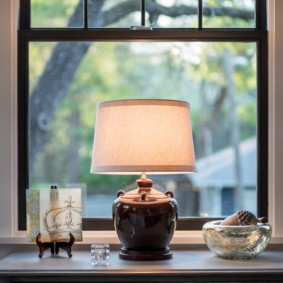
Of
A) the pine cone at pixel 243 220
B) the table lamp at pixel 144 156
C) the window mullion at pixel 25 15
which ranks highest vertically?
the window mullion at pixel 25 15

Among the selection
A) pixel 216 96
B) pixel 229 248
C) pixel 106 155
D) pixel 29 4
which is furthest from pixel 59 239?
pixel 216 96

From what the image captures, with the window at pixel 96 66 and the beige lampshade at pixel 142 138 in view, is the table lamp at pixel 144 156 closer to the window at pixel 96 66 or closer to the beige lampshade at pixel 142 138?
the beige lampshade at pixel 142 138

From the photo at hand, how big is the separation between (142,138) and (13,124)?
0.81 metres

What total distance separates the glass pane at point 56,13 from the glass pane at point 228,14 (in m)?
0.67

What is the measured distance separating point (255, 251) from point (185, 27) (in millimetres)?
1242

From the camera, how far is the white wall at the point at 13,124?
3.53 metres

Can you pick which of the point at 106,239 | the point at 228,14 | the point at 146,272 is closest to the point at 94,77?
the point at 228,14

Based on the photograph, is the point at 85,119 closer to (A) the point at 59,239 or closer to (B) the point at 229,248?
(A) the point at 59,239

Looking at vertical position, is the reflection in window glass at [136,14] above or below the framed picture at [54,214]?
above

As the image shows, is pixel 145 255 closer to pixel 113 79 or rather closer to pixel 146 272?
pixel 146 272

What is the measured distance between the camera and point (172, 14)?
371 cm

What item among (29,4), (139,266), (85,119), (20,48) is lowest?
(139,266)

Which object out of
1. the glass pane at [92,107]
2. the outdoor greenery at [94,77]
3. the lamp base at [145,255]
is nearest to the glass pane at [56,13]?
the outdoor greenery at [94,77]

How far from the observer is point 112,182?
3.77m
